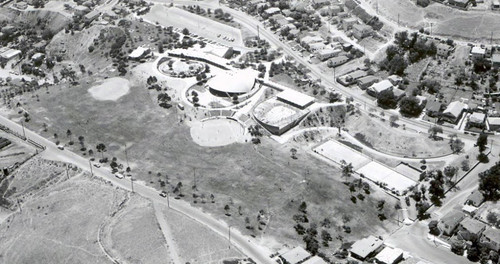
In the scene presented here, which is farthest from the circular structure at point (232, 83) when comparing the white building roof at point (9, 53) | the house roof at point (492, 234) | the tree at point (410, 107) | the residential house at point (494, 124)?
the white building roof at point (9, 53)

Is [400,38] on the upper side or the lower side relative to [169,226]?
upper

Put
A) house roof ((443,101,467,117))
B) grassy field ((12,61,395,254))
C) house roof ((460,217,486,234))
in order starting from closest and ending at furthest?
house roof ((460,217,486,234))
grassy field ((12,61,395,254))
house roof ((443,101,467,117))

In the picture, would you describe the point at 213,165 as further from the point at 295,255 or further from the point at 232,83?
the point at 295,255

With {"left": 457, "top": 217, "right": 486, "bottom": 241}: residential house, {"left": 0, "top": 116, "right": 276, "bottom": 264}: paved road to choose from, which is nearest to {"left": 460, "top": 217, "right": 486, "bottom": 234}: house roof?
{"left": 457, "top": 217, "right": 486, "bottom": 241}: residential house

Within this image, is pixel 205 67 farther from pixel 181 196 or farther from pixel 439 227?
pixel 439 227

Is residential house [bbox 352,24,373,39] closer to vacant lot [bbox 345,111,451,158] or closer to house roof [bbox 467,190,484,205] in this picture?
vacant lot [bbox 345,111,451,158]

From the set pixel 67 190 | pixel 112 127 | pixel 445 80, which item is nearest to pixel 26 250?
pixel 67 190

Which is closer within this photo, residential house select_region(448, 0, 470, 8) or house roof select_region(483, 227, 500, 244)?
house roof select_region(483, 227, 500, 244)
